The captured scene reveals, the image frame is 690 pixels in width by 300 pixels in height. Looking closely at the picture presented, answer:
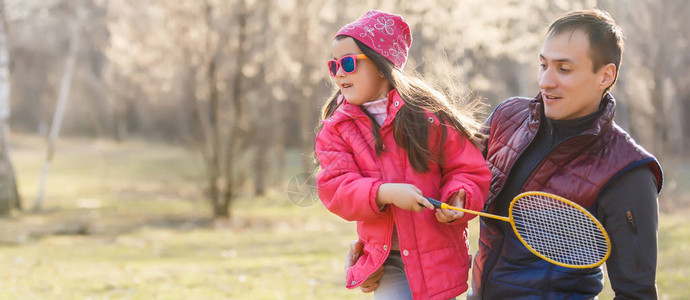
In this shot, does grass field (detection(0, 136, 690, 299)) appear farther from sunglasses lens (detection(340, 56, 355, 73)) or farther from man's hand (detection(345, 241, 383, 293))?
sunglasses lens (detection(340, 56, 355, 73))

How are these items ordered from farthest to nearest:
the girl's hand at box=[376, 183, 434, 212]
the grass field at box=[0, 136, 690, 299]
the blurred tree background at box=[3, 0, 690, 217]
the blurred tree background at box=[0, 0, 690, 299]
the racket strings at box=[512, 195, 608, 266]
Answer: the blurred tree background at box=[3, 0, 690, 217]
the blurred tree background at box=[0, 0, 690, 299]
the grass field at box=[0, 136, 690, 299]
the girl's hand at box=[376, 183, 434, 212]
the racket strings at box=[512, 195, 608, 266]

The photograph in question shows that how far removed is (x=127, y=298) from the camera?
7145 mm

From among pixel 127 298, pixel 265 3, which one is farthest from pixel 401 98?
pixel 265 3

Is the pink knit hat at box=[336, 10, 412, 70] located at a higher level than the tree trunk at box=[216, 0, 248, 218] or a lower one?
higher

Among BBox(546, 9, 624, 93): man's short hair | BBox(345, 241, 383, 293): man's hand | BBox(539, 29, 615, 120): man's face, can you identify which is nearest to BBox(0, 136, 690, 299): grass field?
BBox(345, 241, 383, 293): man's hand

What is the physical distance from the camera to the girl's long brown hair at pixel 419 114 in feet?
9.06

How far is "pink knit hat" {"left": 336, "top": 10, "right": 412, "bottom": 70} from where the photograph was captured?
9.45 feet

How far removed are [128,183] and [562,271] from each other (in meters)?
23.9

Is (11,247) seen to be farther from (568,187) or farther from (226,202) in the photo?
(568,187)

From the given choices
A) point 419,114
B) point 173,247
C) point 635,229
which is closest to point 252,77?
point 173,247

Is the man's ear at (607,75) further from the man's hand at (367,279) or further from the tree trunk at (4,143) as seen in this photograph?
the tree trunk at (4,143)

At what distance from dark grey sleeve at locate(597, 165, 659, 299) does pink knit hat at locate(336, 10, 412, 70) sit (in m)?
1.07

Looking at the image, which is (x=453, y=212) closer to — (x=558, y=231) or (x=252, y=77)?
(x=558, y=231)

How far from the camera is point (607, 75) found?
2.49 meters
